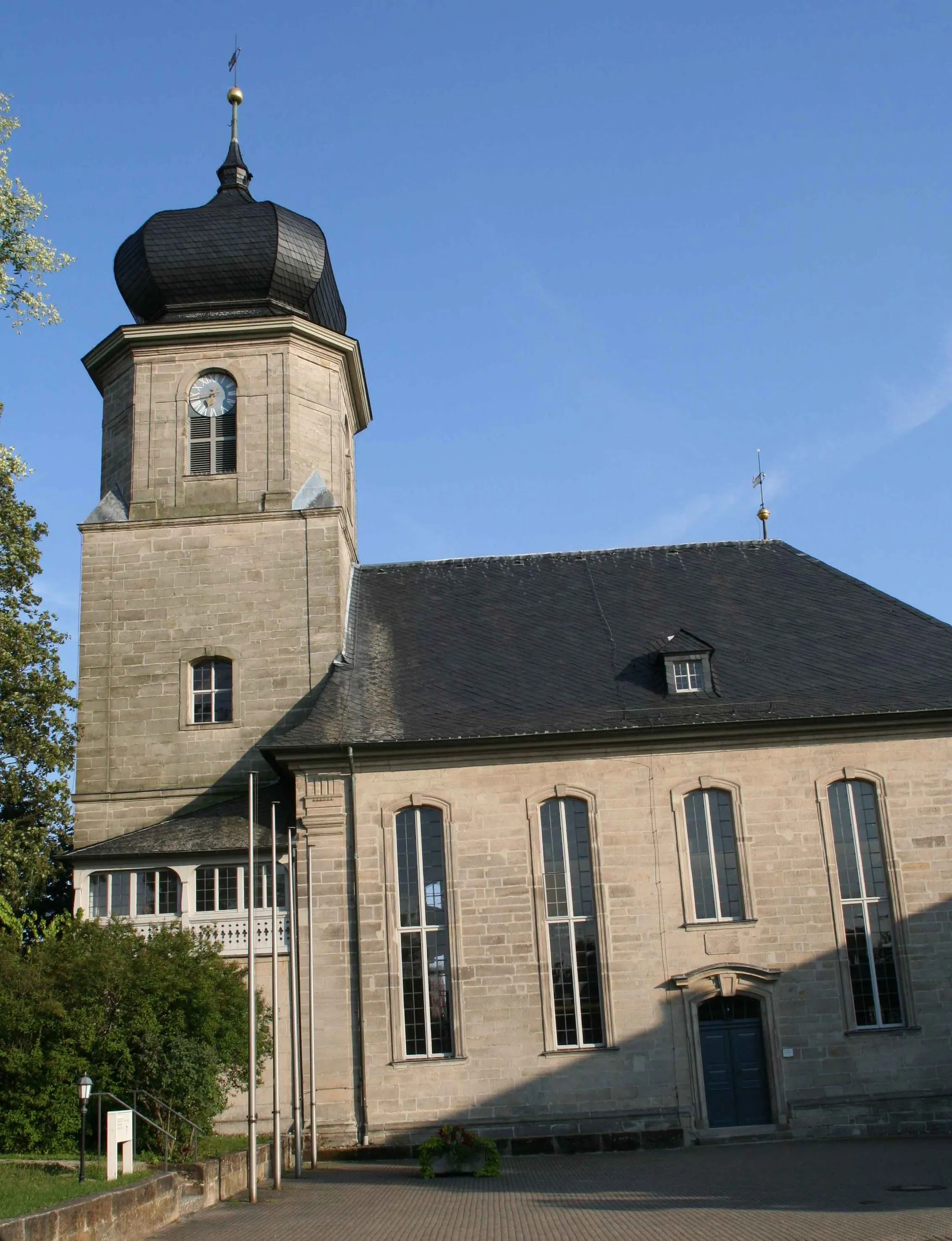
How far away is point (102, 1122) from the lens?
59.2 feet

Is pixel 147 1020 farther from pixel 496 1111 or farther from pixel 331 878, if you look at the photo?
pixel 496 1111

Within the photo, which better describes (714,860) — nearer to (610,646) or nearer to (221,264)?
(610,646)

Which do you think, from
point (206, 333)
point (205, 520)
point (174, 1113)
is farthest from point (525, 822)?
point (206, 333)

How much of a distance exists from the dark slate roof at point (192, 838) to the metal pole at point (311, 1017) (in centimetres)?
116

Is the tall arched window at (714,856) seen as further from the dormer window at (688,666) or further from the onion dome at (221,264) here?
the onion dome at (221,264)

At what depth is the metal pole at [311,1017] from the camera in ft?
66.2

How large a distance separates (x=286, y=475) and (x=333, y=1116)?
12.6 meters

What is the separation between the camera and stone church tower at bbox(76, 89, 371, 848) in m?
25.1

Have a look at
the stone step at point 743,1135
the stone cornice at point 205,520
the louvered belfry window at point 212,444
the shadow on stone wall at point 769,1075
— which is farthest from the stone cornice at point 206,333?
the stone step at point 743,1135

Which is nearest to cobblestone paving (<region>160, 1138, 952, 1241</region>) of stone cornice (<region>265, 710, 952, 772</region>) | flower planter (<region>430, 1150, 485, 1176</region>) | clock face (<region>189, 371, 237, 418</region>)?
flower planter (<region>430, 1150, 485, 1176</region>)

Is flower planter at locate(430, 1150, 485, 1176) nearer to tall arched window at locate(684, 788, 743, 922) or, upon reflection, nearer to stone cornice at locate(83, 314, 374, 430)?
tall arched window at locate(684, 788, 743, 922)

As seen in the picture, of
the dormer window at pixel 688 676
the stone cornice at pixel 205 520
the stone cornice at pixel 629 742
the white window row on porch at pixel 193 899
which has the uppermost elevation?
Answer: the stone cornice at pixel 205 520

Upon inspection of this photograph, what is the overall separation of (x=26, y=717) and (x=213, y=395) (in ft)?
25.3

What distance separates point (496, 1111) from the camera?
21484 millimetres
